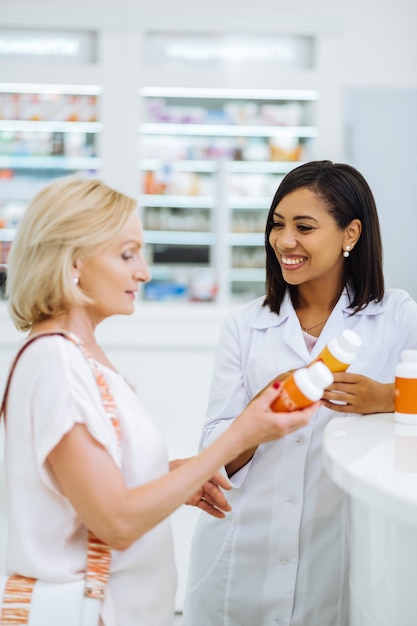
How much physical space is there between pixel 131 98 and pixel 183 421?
9.51 feet

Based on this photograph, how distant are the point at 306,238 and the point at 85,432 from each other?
0.84m

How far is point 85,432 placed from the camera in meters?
1.20

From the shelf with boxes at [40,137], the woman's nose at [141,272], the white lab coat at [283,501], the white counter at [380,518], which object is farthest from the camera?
the shelf with boxes at [40,137]

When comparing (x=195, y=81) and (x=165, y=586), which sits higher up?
(x=195, y=81)

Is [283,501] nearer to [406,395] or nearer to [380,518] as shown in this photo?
[406,395]

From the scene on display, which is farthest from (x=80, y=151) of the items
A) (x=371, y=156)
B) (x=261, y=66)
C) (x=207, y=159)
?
(x=371, y=156)

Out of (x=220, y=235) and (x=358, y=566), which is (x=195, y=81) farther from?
(x=358, y=566)

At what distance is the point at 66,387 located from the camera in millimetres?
1204

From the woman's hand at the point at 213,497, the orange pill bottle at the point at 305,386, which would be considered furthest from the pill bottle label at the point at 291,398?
the woman's hand at the point at 213,497

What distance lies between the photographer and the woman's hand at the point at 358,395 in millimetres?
1616

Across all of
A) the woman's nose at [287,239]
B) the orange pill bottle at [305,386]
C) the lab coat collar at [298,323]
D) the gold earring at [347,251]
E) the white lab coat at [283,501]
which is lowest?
the white lab coat at [283,501]

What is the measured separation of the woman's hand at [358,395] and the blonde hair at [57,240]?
1.82ft

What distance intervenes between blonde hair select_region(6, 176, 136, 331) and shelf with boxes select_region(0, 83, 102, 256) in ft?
17.6

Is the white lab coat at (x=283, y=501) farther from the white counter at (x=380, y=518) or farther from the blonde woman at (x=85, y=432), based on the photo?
the blonde woman at (x=85, y=432)
